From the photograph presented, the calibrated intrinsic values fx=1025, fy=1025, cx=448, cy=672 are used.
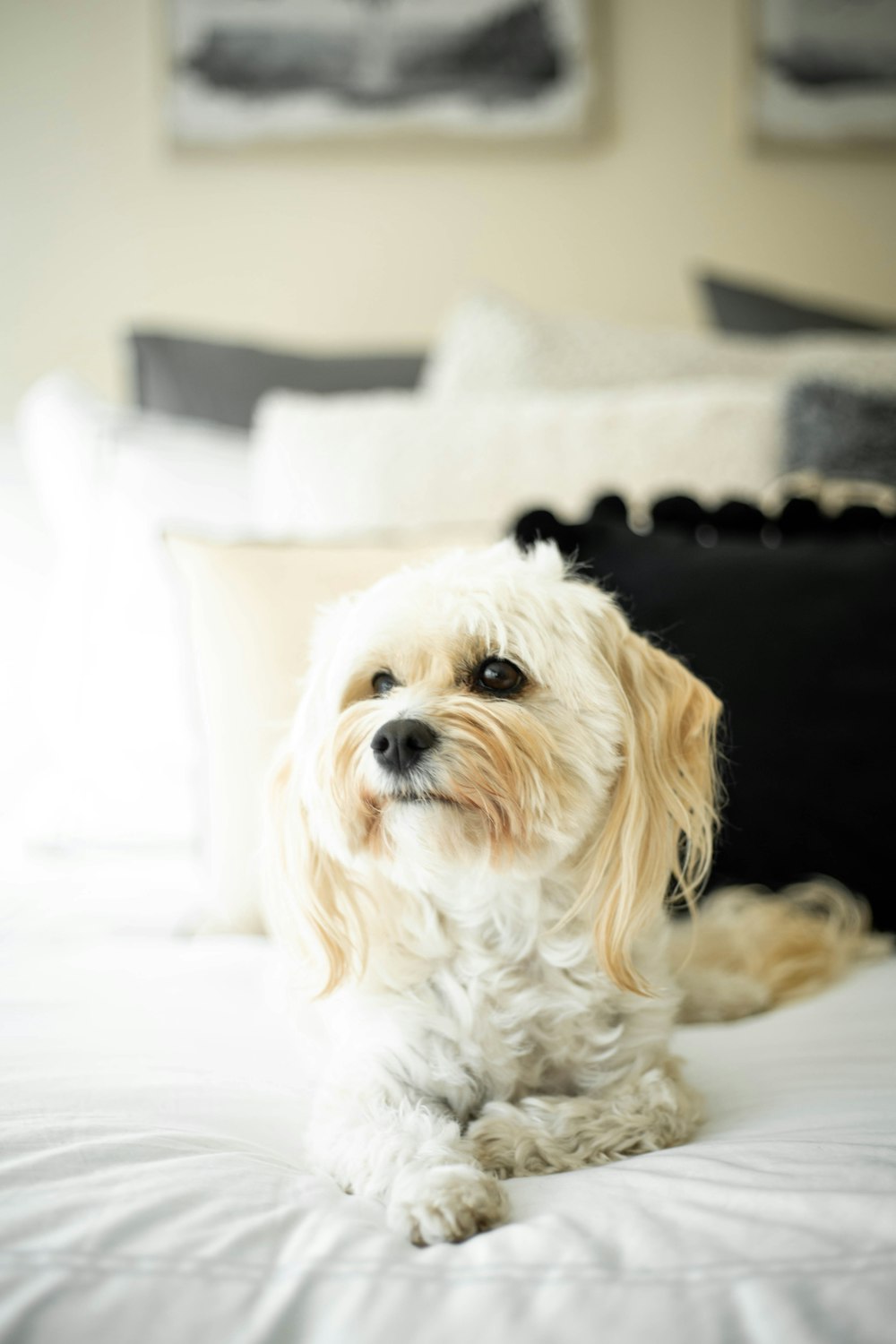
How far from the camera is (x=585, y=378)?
199 cm

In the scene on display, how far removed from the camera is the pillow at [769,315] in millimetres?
2285

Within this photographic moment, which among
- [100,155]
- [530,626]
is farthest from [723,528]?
[100,155]

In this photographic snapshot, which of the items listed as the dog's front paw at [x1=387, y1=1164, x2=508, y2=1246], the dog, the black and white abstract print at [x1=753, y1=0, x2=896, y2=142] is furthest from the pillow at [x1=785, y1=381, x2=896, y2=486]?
the dog's front paw at [x1=387, y1=1164, x2=508, y2=1246]

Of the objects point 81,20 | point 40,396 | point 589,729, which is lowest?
point 589,729

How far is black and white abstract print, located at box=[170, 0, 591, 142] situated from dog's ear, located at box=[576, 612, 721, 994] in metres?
1.89

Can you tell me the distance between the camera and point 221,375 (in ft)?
6.84

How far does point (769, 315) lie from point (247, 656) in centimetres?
157

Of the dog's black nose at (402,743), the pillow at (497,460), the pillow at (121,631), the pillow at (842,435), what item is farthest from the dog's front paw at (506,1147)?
the pillow at (842,435)

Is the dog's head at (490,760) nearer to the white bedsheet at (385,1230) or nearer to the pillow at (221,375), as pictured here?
the white bedsheet at (385,1230)

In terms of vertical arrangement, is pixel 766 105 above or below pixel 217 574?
above

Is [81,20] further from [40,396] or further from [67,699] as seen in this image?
[67,699]

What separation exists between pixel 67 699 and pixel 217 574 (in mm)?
446

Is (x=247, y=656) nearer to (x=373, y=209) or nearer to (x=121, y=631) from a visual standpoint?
(x=121, y=631)

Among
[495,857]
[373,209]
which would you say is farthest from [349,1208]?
[373,209]
